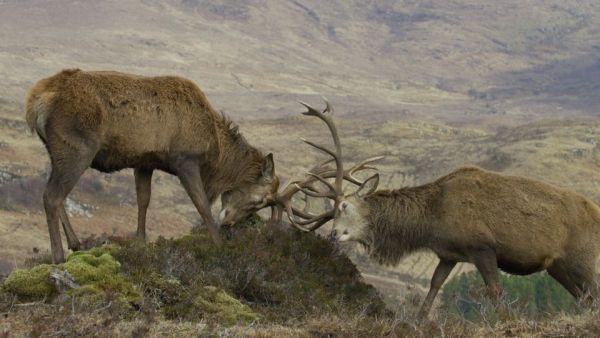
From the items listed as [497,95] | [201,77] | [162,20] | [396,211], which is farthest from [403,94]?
[396,211]

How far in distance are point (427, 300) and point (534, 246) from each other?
148cm

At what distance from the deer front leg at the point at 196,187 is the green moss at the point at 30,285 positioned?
3.43 meters

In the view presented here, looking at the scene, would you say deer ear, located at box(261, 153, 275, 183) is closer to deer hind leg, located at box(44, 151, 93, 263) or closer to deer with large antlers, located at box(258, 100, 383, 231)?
deer with large antlers, located at box(258, 100, 383, 231)

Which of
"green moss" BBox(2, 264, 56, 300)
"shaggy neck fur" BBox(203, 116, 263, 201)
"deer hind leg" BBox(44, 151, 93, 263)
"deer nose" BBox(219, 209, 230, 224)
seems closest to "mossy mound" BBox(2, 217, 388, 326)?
"green moss" BBox(2, 264, 56, 300)

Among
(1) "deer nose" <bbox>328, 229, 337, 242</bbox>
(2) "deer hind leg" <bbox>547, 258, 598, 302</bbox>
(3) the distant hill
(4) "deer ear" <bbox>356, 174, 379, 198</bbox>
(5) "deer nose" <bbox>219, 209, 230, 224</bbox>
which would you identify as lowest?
(3) the distant hill

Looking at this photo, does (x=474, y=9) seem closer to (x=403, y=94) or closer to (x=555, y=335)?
(x=403, y=94)

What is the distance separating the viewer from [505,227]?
11.4 meters

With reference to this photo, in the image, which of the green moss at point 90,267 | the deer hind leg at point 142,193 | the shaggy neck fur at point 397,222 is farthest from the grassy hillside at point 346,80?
the deer hind leg at point 142,193

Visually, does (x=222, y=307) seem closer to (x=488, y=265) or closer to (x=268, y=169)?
(x=488, y=265)

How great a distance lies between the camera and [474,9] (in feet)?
599

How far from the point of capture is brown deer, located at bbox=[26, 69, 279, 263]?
10.9 meters

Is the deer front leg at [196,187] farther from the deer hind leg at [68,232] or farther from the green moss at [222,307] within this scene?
the green moss at [222,307]

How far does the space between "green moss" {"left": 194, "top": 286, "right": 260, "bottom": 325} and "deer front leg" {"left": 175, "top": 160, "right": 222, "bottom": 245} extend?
8.33ft

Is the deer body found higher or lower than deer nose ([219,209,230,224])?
higher
